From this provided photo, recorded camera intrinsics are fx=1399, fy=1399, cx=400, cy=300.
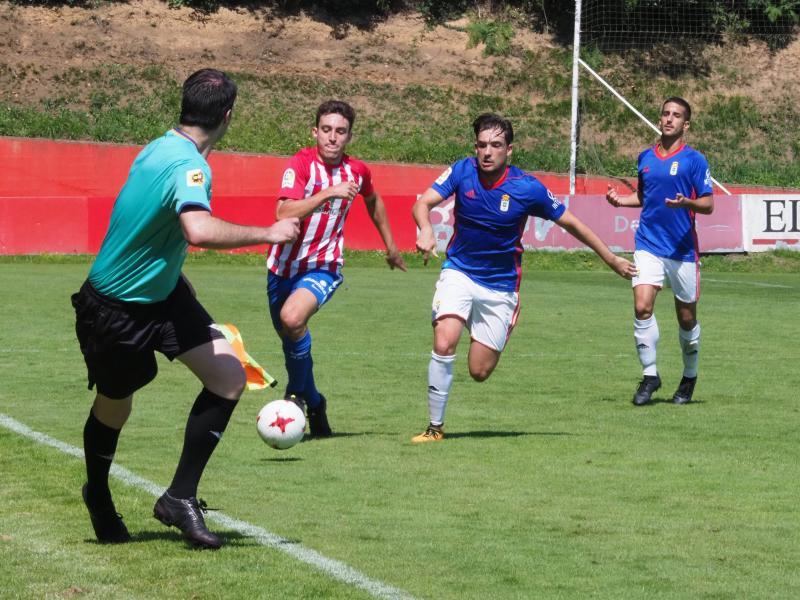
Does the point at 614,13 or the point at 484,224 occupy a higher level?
the point at 614,13

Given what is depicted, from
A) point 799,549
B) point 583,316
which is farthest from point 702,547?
point 583,316

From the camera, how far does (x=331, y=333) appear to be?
1599 cm

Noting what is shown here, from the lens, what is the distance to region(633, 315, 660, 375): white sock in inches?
437

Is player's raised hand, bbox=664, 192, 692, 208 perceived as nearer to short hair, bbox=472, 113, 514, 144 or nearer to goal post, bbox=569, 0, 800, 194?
short hair, bbox=472, 113, 514, 144

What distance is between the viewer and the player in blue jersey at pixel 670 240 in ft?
36.7

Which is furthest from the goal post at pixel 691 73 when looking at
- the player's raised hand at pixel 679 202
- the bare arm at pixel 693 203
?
the player's raised hand at pixel 679 202

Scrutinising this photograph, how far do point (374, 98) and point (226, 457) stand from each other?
121 ft

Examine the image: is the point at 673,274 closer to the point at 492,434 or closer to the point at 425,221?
the point at 492,434

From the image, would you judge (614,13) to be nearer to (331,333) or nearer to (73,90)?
(73,90)

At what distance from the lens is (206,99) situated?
5625mm

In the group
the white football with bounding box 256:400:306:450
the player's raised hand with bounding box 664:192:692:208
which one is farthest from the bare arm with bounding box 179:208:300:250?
the player's raised hand with bounding box 664:192:692:208

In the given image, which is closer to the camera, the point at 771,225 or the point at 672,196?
the point at 672,196

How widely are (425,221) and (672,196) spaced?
3075 millimetres

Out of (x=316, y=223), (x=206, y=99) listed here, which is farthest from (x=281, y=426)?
(x=206, y=99)
